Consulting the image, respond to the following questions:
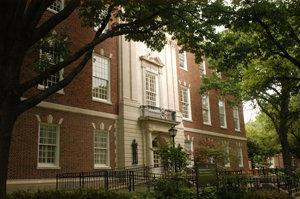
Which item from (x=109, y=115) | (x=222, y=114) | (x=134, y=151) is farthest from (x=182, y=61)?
(x=109, y=115)

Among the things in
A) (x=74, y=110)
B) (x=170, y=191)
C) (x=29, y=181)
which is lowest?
(x=170, y=191)

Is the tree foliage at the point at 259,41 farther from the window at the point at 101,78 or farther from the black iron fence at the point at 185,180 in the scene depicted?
the window at the point at 101,78

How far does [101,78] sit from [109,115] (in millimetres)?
2232

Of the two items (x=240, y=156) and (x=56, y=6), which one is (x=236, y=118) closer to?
(x=240, y=156)

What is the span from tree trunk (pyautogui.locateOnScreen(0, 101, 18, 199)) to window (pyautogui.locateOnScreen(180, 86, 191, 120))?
21139mm

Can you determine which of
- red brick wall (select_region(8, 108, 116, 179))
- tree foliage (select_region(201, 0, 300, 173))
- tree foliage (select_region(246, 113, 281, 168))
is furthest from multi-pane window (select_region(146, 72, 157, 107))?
tree foliage (select_region(246, 113, 281, 168))

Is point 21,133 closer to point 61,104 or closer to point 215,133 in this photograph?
point 61,104

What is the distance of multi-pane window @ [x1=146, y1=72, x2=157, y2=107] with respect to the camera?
86.1 feet

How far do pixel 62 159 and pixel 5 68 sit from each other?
31.2ft

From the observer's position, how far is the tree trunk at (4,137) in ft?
31.2

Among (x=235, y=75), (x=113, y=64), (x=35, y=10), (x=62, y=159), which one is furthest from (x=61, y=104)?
(x=235, y=75)

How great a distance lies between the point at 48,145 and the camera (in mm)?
18672

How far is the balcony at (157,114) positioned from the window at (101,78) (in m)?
2.82

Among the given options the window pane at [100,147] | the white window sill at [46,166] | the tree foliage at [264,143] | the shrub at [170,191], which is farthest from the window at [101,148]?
the tree foliage at [264,143]
